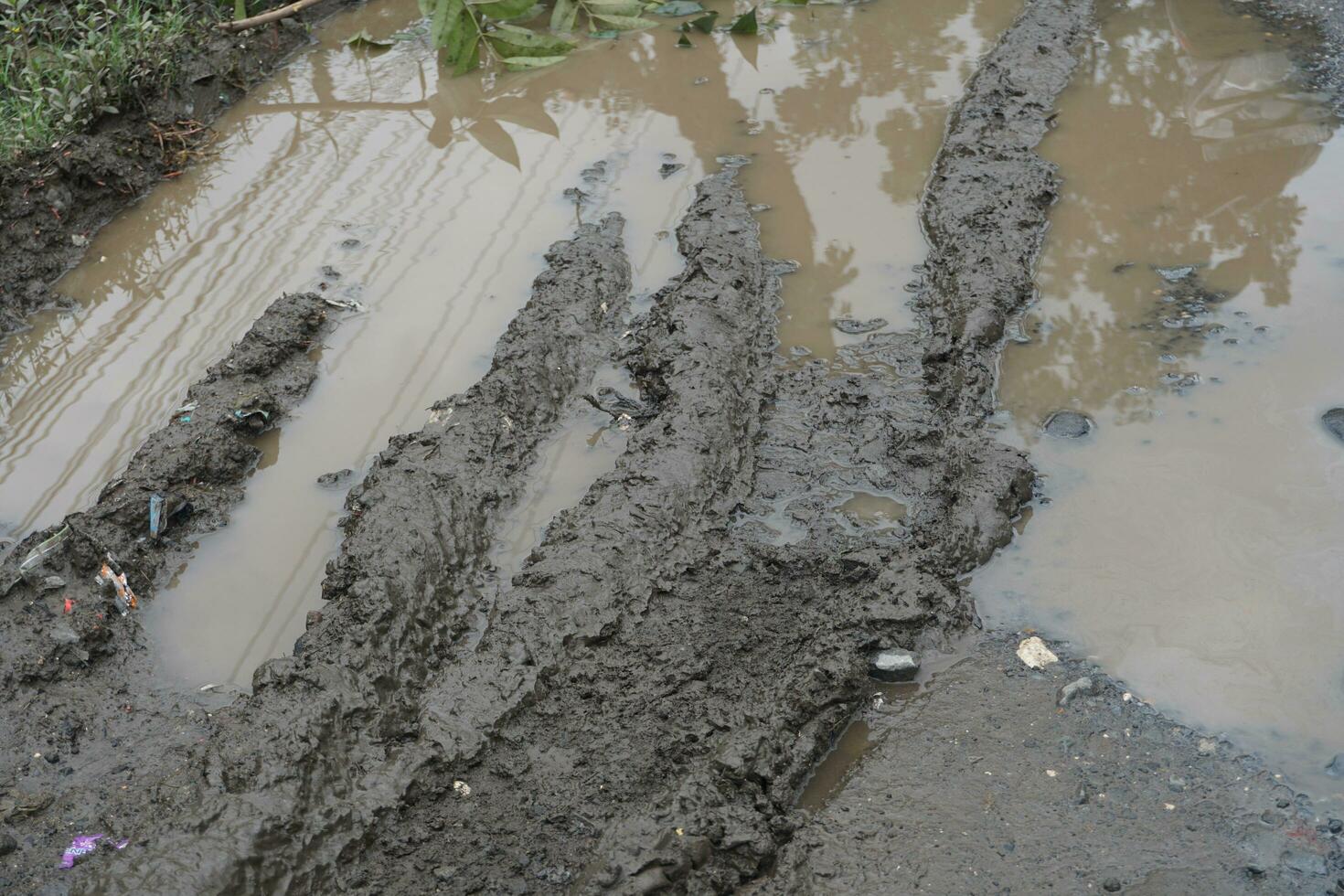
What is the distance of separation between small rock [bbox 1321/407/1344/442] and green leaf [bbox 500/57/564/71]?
487 centimetres

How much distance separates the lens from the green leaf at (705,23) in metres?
7.21

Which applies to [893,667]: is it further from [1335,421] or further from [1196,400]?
[1335,421]

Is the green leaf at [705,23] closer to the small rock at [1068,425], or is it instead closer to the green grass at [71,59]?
the green grass at [71,59]

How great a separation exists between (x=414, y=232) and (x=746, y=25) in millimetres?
2928

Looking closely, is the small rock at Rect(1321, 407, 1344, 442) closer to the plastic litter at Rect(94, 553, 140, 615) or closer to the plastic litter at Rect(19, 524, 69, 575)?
the plastic litter at Rect(94, 553, 140, 615)

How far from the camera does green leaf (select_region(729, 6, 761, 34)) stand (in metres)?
7.15

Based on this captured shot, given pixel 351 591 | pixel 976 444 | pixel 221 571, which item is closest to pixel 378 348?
pixel 221 571

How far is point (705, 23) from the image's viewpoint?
23.7 ft

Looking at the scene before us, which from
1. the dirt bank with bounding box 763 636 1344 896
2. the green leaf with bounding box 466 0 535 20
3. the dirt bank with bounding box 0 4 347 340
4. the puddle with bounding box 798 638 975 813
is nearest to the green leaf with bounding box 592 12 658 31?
the green leaf with bounding box 466 0 535 20

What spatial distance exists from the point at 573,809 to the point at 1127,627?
171 cm

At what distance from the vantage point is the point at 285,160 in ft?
20.2

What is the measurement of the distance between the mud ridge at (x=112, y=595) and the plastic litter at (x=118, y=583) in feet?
0.06

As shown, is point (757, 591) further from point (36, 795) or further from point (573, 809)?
point (36, 795)

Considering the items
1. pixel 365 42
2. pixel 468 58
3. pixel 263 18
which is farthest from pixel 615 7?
pixel 263 18
